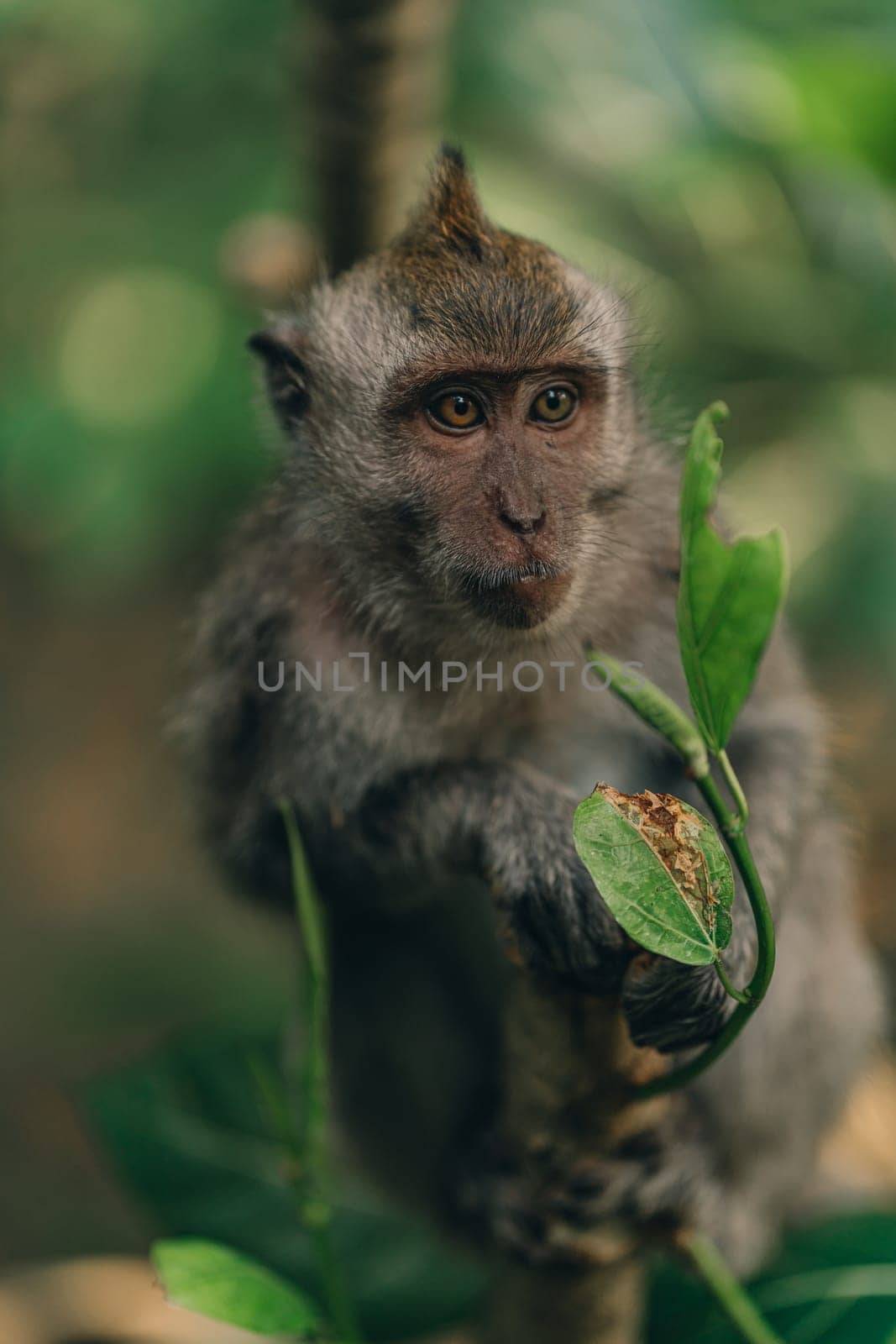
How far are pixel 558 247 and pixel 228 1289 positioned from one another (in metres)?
4.03

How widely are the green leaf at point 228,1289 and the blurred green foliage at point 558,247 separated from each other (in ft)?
11.2

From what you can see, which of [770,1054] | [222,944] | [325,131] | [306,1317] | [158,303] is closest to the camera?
[306,1317]

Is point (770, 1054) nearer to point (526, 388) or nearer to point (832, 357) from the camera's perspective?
point (526, 388)

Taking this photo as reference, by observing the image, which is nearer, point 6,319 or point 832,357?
point 832,357

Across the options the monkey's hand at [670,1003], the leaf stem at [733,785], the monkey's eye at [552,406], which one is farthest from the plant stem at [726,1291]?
the monkey's eye at [552,406]

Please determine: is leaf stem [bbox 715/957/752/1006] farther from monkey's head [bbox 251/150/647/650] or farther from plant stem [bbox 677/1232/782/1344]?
plant stem [bbox 677/1232/782/1344]

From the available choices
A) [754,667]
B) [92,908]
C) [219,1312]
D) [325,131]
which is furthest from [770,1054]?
[92,908]

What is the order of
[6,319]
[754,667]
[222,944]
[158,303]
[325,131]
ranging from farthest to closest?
1. [222,944]
2. [6,319]
3. [158,303]
4. [325,131]
5. [754,667]

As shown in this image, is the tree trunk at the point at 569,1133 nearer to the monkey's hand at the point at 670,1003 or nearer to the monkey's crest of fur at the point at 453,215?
the monkey's hand at the point at 670,1003

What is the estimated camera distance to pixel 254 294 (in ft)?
15.3

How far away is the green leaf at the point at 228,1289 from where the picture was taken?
216 centimetres

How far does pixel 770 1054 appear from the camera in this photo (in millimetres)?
3264

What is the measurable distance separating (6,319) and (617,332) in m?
4.64
